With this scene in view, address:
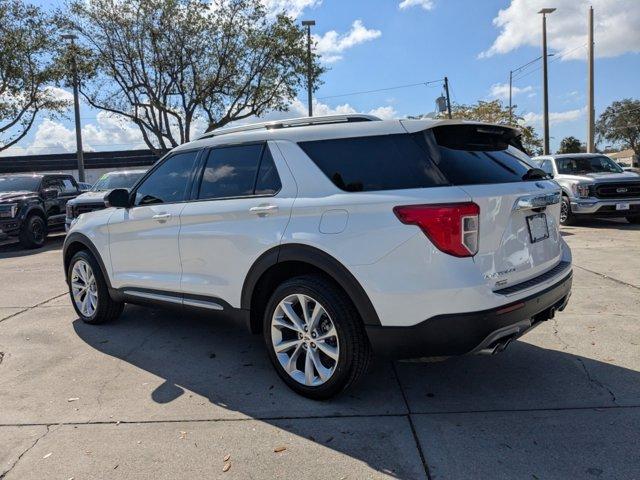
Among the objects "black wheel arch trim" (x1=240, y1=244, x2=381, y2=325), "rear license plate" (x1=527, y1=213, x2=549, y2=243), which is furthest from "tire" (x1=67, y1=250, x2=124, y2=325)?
"rear license plate" (x1=527, y1=213, x2=549, y2=243)

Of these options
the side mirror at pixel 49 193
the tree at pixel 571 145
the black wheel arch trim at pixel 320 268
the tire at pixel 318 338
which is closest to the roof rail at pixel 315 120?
the black wheel arch trim at pixel 320 268

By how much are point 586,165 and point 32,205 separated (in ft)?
44.7

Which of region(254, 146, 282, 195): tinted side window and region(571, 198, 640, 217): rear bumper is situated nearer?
region(254, 146, 282, 195): tinted side window

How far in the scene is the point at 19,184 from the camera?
43.8 ft

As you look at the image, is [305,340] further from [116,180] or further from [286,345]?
[116,180]

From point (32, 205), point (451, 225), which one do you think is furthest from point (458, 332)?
point (32, 205)

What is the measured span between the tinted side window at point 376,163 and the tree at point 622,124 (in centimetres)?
7791

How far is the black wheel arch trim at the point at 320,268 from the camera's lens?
3164 millimetres

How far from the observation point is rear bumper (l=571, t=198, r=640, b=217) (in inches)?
477

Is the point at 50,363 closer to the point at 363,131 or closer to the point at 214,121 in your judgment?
the point at 363,131

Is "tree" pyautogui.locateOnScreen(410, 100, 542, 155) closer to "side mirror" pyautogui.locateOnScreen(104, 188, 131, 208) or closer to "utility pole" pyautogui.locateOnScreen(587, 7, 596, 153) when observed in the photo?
"utility pole" pyautogui.locateOnScreen(587, 7, 596, 153)

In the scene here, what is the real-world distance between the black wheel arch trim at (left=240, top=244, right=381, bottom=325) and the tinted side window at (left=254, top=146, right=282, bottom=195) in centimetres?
45

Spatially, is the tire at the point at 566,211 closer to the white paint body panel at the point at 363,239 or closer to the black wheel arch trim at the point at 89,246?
the white paint body panel at the point at 363,239

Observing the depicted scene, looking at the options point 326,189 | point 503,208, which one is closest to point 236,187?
point 326,189
